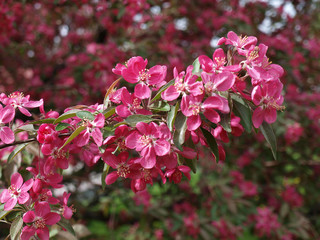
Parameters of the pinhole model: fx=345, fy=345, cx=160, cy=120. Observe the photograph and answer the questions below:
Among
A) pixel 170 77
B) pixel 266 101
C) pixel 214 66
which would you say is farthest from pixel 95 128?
pixel 170 77

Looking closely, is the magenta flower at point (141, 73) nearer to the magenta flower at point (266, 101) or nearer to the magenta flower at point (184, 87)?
the magenta flower at point (184, 87)

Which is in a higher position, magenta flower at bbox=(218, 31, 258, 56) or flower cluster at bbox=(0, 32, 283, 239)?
magenta flower at bbox=(218, 31, 258, 56)

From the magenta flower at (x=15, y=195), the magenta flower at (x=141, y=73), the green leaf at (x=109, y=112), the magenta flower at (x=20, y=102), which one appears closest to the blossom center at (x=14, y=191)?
the magenta flower at (x=15, y=195)

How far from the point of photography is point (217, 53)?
3.34 ft

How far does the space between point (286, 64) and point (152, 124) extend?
2.52 metres

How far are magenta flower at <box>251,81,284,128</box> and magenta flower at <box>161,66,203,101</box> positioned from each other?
166mm

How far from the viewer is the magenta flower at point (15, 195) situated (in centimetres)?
106

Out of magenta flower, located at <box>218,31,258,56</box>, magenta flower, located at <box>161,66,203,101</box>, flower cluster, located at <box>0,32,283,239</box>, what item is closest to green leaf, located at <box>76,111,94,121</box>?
flower cluster, located at <box>0,32,283,239</box>

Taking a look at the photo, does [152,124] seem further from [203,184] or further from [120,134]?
[203,184]

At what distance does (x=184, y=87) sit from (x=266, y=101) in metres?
0.24

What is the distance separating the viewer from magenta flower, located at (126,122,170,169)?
0.97m

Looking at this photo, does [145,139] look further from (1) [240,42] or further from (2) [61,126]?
(1) [240,42]

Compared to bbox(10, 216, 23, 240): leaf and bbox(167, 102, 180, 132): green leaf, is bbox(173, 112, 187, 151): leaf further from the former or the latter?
bbox(10, 216, 23, 240): leaf

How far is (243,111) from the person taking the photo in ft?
3.17
